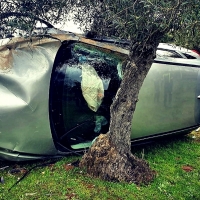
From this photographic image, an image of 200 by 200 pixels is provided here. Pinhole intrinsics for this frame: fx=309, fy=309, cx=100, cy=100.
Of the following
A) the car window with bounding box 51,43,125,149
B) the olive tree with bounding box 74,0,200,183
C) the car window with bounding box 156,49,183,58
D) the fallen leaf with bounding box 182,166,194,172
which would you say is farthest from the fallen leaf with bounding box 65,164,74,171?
the car window with bounding box 156,49,183,58

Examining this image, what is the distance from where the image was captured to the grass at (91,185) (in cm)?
299

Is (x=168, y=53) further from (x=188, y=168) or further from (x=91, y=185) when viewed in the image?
(x=91, y=185)

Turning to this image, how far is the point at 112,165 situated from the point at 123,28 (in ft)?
4.92

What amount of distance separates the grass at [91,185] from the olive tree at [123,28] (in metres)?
0.15

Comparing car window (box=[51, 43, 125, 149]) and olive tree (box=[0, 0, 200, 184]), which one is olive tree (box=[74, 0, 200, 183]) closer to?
olive tree (box=[0, 0, 200, 184])

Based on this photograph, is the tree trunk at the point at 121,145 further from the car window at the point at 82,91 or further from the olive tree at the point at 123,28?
the car window at the point at 82,91

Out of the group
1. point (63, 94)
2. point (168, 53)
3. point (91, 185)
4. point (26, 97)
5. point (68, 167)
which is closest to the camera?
point (91, 185)

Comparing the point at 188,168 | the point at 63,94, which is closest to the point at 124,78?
the point at 63,94

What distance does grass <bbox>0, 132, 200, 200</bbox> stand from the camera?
9.80 ft

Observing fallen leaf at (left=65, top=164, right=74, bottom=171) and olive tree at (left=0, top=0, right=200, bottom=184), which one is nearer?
olive tree at (left=0, top=0, right=200, bottom=184)

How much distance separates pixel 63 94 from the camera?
12.1 ft

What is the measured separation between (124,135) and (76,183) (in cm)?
72

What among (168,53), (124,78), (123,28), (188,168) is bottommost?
(188,168)

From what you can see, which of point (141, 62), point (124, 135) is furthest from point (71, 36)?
point (124, 135)
